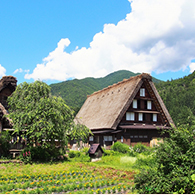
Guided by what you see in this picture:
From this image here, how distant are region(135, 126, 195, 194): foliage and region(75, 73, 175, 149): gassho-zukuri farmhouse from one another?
52.7ft

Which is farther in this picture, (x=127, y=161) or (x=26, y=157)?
(x=127, y=161)

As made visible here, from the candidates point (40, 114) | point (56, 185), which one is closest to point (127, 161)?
point (40, 114)

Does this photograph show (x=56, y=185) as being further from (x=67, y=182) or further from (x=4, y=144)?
(x=4, y=144)

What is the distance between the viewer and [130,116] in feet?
91.4

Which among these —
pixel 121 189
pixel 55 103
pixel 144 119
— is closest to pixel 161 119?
pixel 144 119

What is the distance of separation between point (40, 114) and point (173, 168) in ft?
35.6

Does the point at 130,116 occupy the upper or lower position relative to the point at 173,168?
upper

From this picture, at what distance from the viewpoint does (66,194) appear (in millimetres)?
7965

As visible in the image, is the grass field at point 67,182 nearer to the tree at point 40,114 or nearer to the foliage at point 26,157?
the foliage at point 26,157

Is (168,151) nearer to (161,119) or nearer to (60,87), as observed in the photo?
(161,119)

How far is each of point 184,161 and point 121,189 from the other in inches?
115

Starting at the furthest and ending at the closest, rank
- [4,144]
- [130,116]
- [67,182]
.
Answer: [130,116] < [4,144] < [67,182]

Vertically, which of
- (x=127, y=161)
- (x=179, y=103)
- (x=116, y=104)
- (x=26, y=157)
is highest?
(x=179, y=103)

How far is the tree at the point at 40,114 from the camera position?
15.7m
